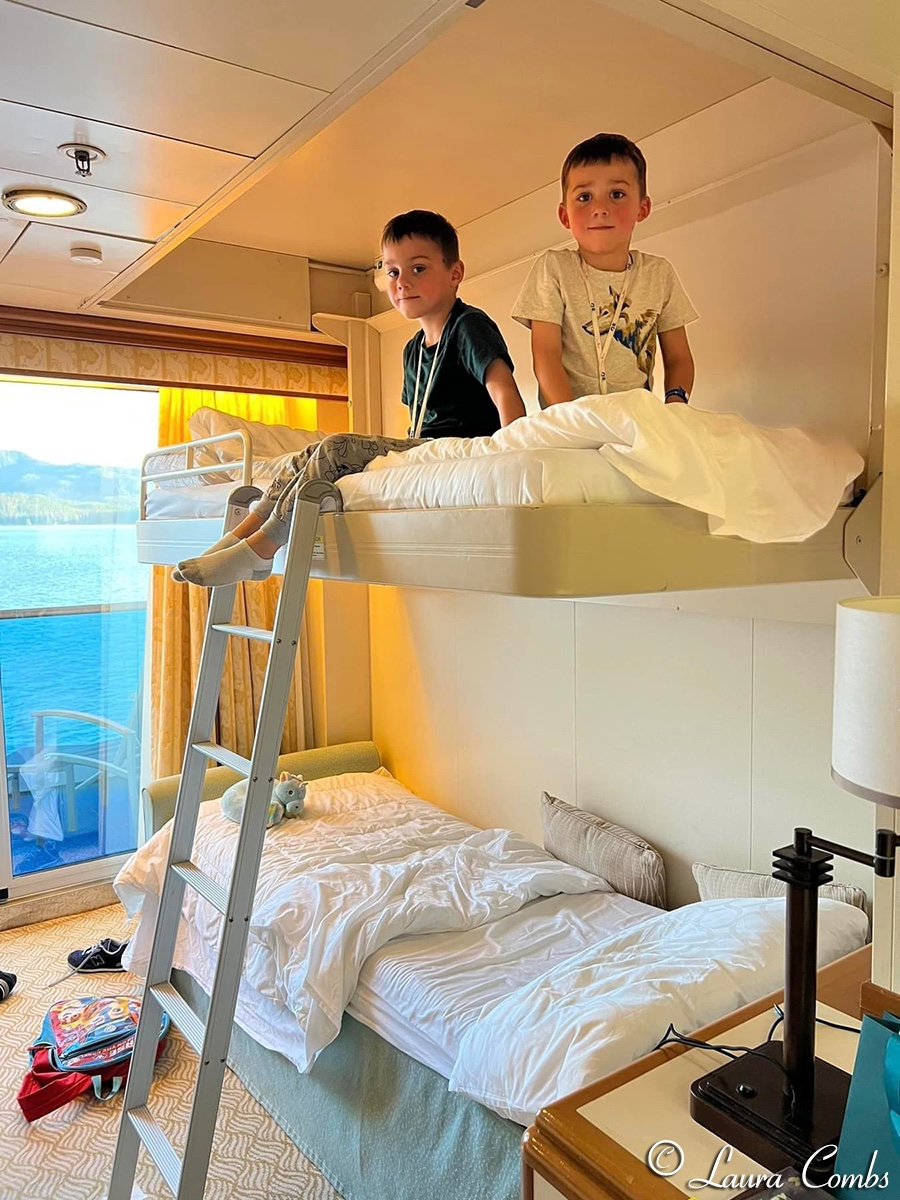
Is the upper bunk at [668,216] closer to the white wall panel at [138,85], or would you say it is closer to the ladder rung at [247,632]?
the ladder rung at [247,632]

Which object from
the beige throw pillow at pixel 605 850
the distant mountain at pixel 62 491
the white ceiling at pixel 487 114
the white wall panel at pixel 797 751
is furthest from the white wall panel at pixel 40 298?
the white wall panel at pixel 797 751

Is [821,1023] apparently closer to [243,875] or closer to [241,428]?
[243,875]

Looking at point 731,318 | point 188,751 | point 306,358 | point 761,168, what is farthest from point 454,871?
point 306,358

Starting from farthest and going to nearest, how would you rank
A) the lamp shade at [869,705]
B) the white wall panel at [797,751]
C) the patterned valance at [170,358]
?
the patterned valance at [170,358], the white wall panel at [797,751], the lamp shade at [869,705]

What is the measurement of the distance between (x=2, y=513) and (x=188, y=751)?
2325mm

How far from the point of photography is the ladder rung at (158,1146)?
1.74 m

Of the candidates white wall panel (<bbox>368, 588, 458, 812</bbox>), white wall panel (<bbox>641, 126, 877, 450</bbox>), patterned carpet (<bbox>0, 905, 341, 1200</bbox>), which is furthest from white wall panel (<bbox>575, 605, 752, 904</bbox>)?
patterned carpet (<bbox>0, 905, 341, 1200</bbox>)

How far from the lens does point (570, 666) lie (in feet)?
10.4

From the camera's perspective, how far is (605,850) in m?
2.88

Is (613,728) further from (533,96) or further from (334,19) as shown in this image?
(334,19)

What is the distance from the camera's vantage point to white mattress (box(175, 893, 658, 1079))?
2119 mm

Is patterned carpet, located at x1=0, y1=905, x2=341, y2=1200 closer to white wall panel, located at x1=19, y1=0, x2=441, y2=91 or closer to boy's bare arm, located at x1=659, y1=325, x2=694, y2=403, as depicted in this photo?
boy's bare arm, located at x1=659, y1=325, x2=694, y2=403

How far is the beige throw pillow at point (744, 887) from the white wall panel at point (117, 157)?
2.22 meters

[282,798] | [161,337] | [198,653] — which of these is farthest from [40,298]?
[282,798]
